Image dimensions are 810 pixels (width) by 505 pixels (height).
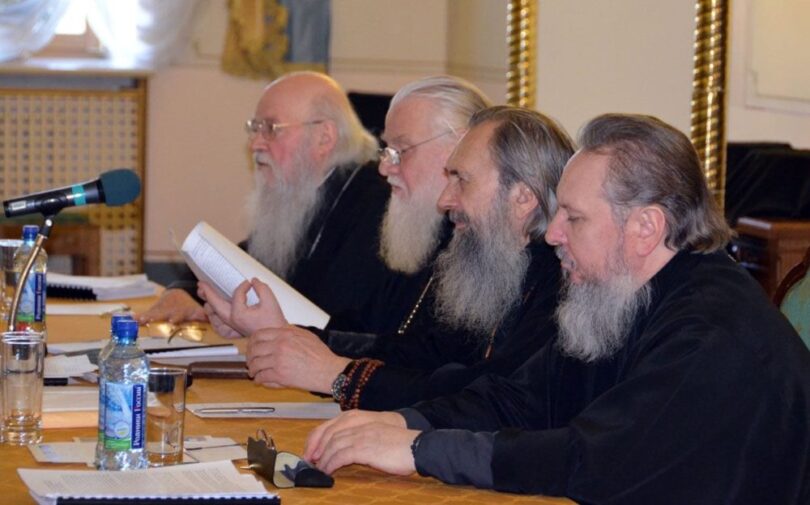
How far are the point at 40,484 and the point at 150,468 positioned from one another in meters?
0.20

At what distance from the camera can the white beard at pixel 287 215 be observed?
4641mm

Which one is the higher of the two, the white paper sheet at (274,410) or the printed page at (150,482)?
the printed page at (150,482)

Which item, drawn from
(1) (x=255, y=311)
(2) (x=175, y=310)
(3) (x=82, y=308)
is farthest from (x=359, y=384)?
(3) (x=82, y=308)

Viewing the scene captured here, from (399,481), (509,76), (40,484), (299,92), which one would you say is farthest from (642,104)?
(40,484)

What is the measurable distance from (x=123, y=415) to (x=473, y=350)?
3.63 feet

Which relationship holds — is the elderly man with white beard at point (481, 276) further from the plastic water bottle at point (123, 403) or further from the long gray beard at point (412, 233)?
the plastic water bottle at point (123, 403)

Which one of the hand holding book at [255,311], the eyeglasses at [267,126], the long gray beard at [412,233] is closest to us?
the hand holding book at [255,311]

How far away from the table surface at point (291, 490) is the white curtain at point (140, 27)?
16.5ft

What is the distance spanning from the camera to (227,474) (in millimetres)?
2199

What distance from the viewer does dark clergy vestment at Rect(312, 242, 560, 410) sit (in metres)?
2.86

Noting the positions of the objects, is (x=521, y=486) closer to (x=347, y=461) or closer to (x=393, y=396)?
(x=347, y=461)

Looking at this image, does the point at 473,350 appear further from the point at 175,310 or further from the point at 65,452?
the point at 175,310

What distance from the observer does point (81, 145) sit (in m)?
7.91

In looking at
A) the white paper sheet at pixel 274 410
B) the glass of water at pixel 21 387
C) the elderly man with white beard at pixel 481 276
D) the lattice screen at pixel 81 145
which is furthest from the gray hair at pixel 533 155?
the lattice screen at pixel 81 145
